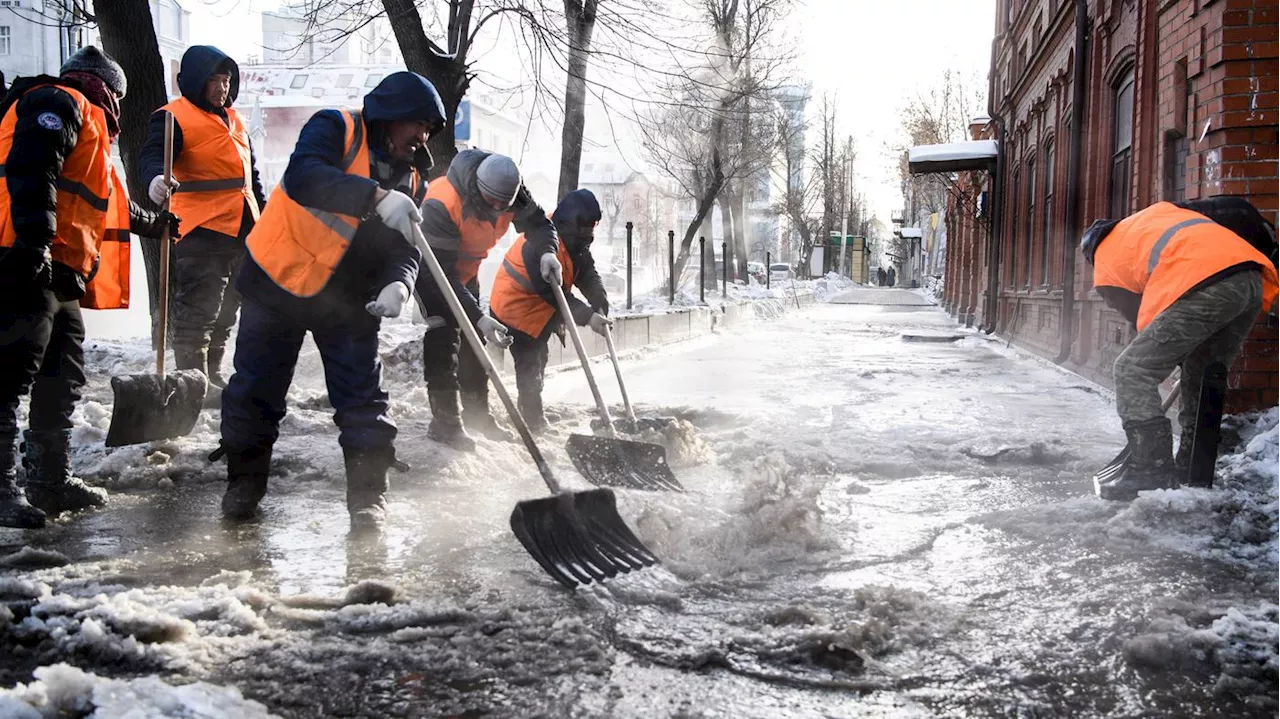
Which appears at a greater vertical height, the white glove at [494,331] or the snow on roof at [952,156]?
the snow on roof at [952,156]

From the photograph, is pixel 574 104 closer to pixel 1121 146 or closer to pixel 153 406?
pixel 1121 146

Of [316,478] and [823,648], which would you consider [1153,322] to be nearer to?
[823,648]

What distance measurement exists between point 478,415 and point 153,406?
193cm

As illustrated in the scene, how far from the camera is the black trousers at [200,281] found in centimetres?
520

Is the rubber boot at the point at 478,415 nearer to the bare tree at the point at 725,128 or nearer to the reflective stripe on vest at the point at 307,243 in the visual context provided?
the reflective stripe on vest at the point at 307,243

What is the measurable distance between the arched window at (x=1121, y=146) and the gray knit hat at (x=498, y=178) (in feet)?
23.5

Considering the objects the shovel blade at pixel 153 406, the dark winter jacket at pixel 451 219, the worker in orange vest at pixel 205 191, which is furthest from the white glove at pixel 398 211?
the worker in orange vest at pixel 205 191

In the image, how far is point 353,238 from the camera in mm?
3488

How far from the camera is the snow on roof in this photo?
59.7 feet

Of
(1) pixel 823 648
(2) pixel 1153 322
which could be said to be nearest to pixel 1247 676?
(1) pixel 823 648

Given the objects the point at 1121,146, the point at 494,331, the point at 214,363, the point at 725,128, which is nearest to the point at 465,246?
the point at 494,331

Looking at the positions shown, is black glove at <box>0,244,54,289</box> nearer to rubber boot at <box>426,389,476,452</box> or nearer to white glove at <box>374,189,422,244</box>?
white glove at <box>374,189,422,244</box>

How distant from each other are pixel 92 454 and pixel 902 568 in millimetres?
3745

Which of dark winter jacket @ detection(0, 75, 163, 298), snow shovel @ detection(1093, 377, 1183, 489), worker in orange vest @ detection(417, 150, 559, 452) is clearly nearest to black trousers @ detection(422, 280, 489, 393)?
worker in orange vest @ detection(417, 150, 559, 452)
